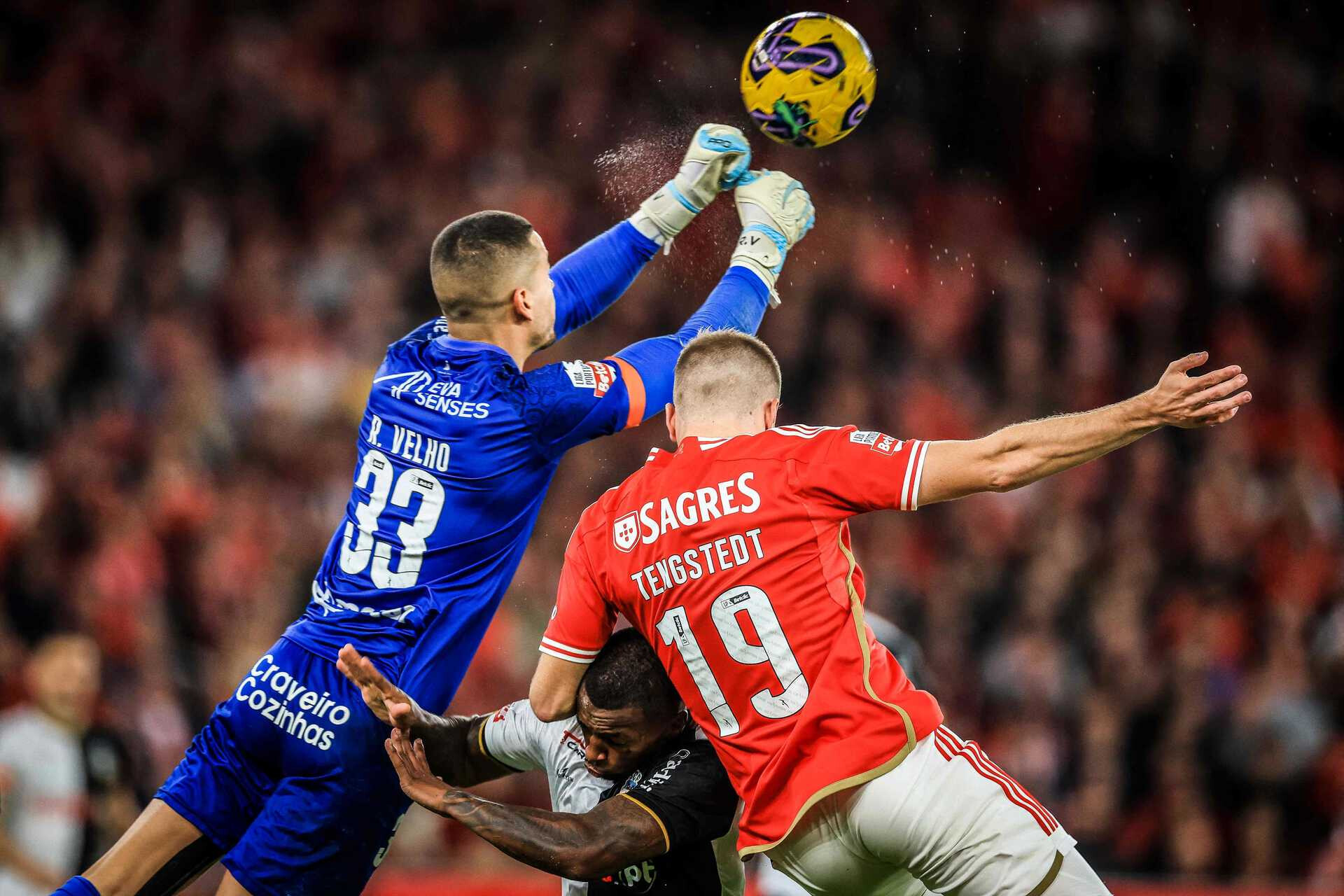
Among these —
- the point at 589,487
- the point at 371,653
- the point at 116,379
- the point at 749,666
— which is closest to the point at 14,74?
the point at 116,379

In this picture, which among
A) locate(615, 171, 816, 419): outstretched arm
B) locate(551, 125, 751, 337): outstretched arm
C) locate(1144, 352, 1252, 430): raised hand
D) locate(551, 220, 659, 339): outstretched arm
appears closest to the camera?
locate(1144, 352, 1252, 430): raised hand

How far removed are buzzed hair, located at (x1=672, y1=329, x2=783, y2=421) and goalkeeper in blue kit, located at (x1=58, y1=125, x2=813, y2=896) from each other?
0.50 metres

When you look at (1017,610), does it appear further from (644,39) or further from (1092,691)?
(644,39)

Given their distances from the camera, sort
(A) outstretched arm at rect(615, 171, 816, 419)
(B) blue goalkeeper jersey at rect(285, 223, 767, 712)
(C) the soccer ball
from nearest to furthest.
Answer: (B) blue goalkeeper jersey at rect(285, 223, 767, 712), (A) outstretched arm at rect(615, 171, 816, 419), (C) the soccer ball

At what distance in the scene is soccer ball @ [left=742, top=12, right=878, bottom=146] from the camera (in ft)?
17.9

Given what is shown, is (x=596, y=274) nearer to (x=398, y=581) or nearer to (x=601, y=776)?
(x=398, y=581)

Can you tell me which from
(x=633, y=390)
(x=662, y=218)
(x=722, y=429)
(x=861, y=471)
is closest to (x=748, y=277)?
(x=662, y=218)

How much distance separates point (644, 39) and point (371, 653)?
990 cm

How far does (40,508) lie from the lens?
423 inches

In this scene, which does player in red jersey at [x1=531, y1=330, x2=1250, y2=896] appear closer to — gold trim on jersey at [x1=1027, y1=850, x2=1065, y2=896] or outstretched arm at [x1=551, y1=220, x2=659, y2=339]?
gold trim on jersey at [x1=1027, y1=850, x2=1065, y2=896]

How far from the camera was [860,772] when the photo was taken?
161 inches

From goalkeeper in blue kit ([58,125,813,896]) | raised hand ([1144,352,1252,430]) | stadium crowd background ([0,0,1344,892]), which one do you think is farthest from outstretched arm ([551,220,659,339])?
stadium crowd background ([0,0,1344,892])

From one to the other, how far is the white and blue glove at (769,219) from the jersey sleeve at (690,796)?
5.79ft

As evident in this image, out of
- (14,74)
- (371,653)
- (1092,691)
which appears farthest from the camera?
(14,74)
